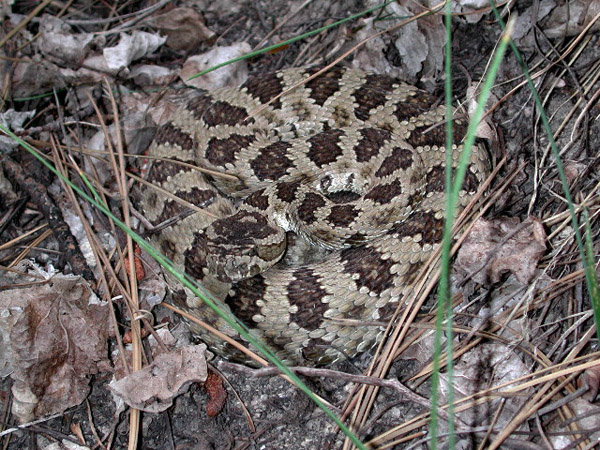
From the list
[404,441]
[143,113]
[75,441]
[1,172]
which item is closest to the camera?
[404,441]

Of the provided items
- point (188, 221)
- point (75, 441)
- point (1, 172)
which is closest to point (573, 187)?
point (188, 221)

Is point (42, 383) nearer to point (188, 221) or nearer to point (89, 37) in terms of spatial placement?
point (188, 221)

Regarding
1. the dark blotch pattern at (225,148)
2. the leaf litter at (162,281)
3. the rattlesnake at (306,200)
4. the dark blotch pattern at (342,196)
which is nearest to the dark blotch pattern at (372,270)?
the rattlesnake at (306,200)

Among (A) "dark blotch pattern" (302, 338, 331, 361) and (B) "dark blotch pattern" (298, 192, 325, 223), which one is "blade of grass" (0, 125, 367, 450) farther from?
(B) "dark blotch pattern" (298, 192, 325, 223)

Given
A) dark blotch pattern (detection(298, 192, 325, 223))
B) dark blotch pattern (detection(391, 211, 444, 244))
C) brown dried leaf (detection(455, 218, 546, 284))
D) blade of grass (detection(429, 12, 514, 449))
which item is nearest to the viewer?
blade of grass (detection(429, 12, 514, 449))

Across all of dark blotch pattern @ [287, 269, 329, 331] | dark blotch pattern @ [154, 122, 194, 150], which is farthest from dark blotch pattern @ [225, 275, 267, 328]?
dark blotch pattern @ [154, 122, 194, 150]

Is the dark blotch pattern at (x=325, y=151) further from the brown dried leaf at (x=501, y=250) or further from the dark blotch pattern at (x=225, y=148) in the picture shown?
the brown dried leaf at (x=501, y=250)

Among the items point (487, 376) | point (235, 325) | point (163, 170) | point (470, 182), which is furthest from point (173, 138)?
point (487, 376)
